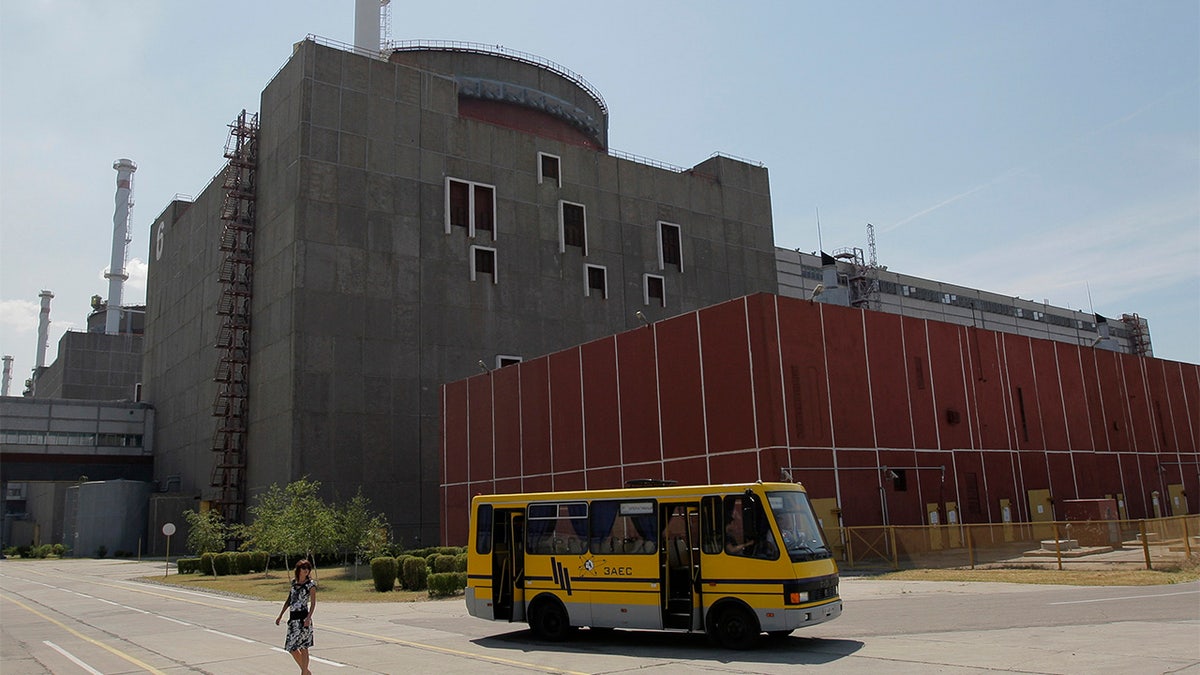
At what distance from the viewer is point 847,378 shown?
109 feet

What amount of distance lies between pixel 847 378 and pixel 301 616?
81.9 ft

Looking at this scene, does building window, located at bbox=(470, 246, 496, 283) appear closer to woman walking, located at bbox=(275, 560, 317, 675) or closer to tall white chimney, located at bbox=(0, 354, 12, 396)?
woman walking, located at bbox=(275, 560, 317, 675)

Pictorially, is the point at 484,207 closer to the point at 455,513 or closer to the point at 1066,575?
the point at 455,513

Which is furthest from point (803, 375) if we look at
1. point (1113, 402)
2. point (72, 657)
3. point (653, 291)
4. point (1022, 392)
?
point (653, 291)

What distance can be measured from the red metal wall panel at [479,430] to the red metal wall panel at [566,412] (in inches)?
226

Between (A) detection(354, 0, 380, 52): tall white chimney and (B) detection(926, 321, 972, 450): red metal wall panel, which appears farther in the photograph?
(A) detection(354, 0, 380, 52): tall white chimney

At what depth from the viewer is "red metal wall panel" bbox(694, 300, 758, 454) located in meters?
31.6

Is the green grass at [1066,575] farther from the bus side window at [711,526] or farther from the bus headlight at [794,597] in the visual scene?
the bus side window at [711,526]

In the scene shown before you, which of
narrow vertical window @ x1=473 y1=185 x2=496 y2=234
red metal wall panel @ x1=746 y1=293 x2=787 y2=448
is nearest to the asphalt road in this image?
red metal wall panel @ x1=746 y1=293 x2=787 y2=448

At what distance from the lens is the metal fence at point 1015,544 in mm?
25859

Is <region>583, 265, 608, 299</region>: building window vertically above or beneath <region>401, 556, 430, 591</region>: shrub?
above

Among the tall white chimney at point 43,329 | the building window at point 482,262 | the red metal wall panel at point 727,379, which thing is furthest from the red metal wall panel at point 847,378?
the tall white chimney at point 43,329

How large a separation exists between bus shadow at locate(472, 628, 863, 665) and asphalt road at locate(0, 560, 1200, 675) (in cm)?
4

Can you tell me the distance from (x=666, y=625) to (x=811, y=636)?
2.67 m
